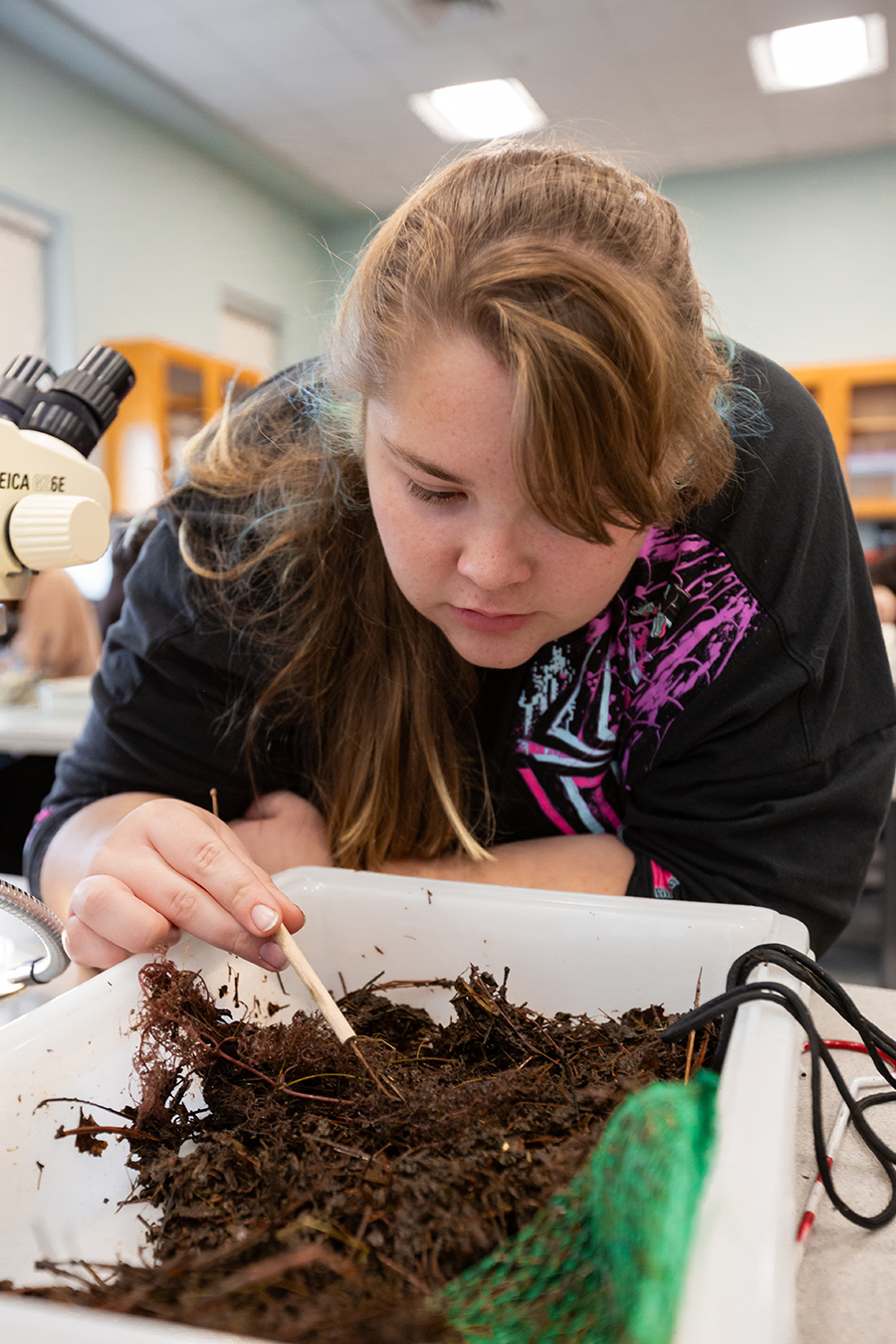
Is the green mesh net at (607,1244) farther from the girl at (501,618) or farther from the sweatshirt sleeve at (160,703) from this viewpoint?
the sweatshirt sleeve at (160,703)

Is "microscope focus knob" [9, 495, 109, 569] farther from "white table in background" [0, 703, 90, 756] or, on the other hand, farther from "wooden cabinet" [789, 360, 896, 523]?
"wooden cabinet" [789, 360, 896, 523]

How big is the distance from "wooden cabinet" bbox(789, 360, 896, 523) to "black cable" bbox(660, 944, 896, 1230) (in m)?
4.55

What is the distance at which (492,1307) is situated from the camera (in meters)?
0.35

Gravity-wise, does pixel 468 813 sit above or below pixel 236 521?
below

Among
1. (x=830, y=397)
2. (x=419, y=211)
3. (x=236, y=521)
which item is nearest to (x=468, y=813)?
(x=236, y=521)

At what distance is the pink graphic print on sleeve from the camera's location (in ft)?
2.61

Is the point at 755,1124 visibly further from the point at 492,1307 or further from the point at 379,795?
the point at 379,795

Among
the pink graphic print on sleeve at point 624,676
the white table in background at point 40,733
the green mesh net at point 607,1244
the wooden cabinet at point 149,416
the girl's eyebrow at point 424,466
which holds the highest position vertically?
the wooden cabinet at point 149,416

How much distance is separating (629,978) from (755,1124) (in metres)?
0.27

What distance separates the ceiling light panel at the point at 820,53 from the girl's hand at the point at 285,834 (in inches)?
151

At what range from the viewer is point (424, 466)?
1.98 feet

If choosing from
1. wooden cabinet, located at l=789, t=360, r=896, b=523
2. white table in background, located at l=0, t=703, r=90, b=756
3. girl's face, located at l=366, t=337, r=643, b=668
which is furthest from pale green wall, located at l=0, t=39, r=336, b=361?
girl's face, located at l=366, t=337, r=643, b=668

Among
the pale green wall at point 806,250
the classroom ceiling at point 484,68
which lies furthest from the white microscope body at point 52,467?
the pale green wall at point 806,250

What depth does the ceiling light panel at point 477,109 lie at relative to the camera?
163 inches
